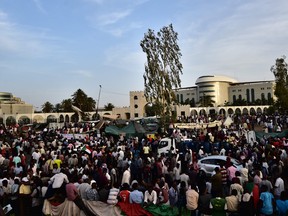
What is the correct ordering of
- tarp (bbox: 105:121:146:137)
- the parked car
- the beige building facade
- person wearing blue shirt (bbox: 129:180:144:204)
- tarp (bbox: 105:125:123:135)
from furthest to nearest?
the beige building facade < tarp (bbox: 105:125:123:135) < tarp (bbox: 105:121:146:137) < the parked car < person wearing blue shirt (bbox: 129:180:144:204)

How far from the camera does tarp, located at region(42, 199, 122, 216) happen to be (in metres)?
9.61

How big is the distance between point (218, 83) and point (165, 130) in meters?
121

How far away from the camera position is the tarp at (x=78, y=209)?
A: 9.61 m

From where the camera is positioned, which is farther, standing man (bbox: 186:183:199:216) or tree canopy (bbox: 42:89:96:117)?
tree canopy (bbox: 42:89:96:117)

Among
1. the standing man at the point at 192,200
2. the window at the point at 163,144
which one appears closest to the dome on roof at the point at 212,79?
the window at the point at 163,144

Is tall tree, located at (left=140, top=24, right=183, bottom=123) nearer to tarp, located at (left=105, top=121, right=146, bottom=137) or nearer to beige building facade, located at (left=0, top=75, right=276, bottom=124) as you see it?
tarp, located at (left=105, top=121, right=146, bottom=137)

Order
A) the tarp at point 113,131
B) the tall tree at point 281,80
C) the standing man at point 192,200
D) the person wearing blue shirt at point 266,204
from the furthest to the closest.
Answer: the tall tree at point 281,80 → the tarp at point 113,131 → the standing man at point 192,200 → the person wearing blue shirt at point 266,204

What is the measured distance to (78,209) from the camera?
9633 millimetres

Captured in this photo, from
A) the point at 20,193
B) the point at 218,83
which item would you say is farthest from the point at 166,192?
the point at 218,83

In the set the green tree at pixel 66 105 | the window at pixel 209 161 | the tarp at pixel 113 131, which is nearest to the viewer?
the window at pixel 209 161

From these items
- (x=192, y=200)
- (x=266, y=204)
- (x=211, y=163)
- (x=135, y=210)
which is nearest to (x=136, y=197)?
(x=135, y=210)

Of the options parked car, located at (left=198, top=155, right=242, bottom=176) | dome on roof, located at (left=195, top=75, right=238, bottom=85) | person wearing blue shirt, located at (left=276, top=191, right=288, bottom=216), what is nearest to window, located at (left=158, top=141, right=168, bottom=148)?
parked car, located at (left=198, top=155, right=242, bottom=176)

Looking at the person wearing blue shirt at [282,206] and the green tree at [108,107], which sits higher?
the green tree at [108,107]

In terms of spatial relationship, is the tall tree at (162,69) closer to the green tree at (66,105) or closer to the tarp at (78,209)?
the tarp at (78,209)
